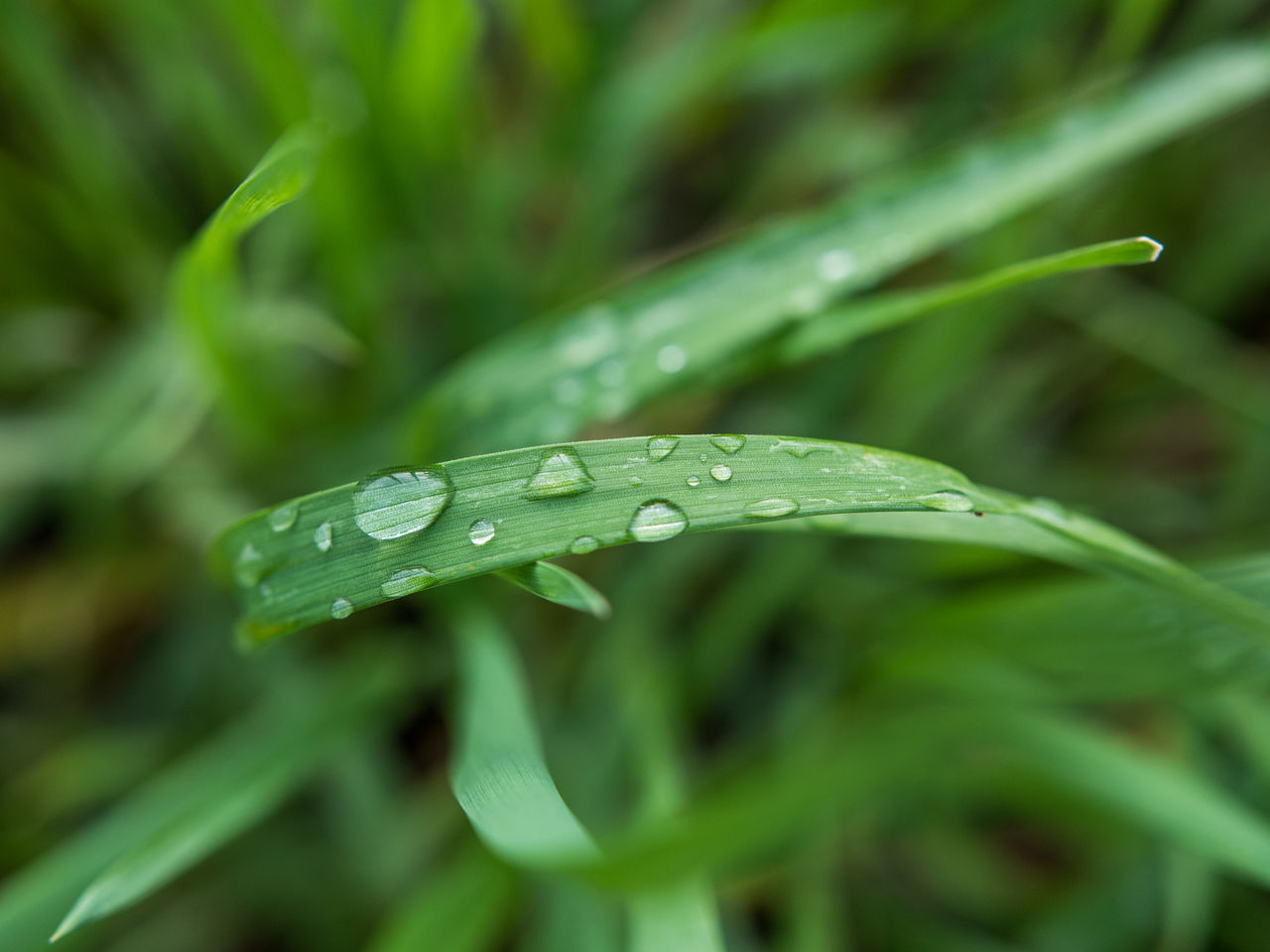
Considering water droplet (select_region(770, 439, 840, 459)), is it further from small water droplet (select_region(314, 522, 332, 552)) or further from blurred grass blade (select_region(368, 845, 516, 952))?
blurred grass blade (select_region(368, 845, 516, 952))

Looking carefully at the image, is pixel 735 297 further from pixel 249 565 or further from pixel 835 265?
pixel 249 565

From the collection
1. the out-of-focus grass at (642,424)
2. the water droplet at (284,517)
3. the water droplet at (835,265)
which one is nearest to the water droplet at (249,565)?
the water droplet at (284,517)

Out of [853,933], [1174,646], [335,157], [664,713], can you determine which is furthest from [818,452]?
[853,933]

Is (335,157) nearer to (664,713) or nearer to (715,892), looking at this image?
(664,713)

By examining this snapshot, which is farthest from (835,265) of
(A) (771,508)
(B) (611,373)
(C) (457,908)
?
(C) (457,908)

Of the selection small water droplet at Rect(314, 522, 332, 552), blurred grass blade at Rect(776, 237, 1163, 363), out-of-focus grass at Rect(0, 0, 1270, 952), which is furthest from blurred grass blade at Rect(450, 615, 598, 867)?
blurred grass blade at Rect(776, 237, 1163, 363)

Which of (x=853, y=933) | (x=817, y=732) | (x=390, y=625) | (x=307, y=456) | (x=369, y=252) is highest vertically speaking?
(x=369, y=252)
